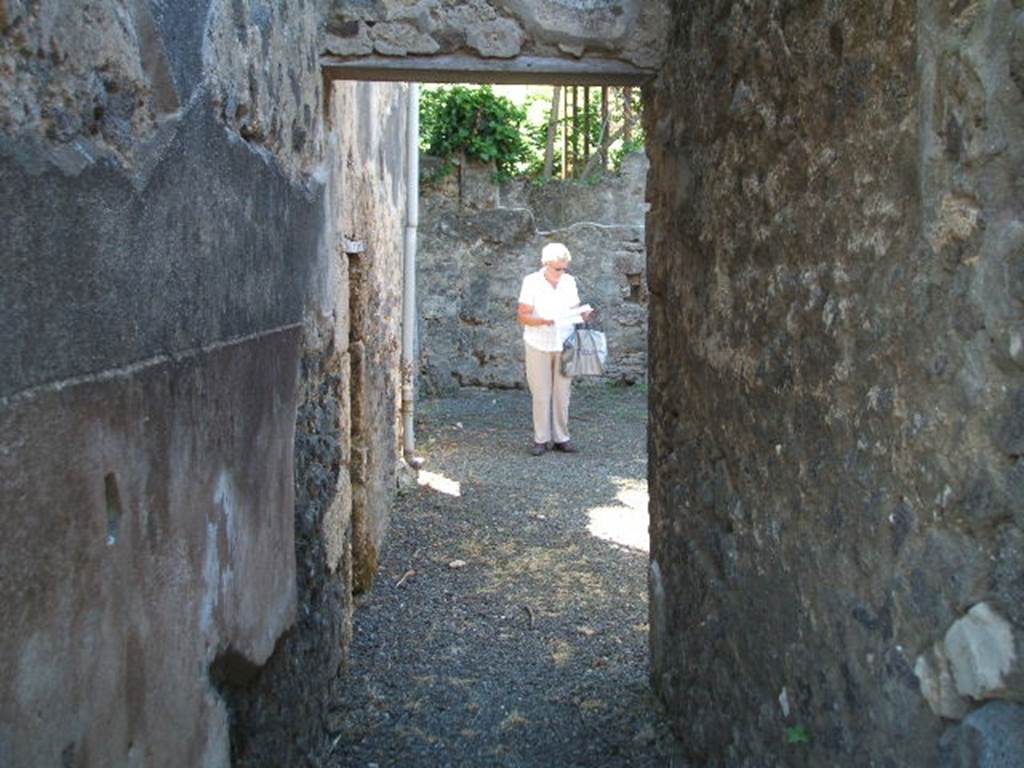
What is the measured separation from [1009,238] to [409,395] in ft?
19.4

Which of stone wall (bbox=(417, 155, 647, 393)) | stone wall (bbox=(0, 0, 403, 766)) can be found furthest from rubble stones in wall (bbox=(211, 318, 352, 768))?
stone wall (bbox=(417, 155, 647, 393))

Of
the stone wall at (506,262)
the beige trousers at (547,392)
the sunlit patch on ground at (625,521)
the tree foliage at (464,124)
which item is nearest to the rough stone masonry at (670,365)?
the sunlit patch on ground at (625,521)

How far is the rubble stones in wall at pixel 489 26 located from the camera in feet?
10.5

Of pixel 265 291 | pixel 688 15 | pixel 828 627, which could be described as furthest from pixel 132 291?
pixel 688 15

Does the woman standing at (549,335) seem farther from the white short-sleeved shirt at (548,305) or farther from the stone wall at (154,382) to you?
the stone wall at (154,382)

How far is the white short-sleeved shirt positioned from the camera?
8180mm

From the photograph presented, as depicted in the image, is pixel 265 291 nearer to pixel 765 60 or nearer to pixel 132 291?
pixel 132 291

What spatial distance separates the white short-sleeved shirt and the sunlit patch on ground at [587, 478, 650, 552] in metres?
1.60

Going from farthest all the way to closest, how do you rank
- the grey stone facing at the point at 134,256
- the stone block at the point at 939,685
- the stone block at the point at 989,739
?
1. the stone block at the point at 939,685
2. the stone block at the point at 989,739
3. the grey stone facing at the point at 134,256

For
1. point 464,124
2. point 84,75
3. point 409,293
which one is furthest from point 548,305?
point 84,75

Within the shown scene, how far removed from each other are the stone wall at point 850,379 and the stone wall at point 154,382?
1139 millimetres

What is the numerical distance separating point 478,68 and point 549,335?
505 centimetres

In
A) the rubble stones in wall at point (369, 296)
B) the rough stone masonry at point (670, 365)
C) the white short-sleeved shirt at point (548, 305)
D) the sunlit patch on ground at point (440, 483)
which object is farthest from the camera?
the white short-sleeved shirt at point (548, 305)

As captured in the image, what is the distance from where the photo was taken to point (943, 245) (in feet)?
5.21
